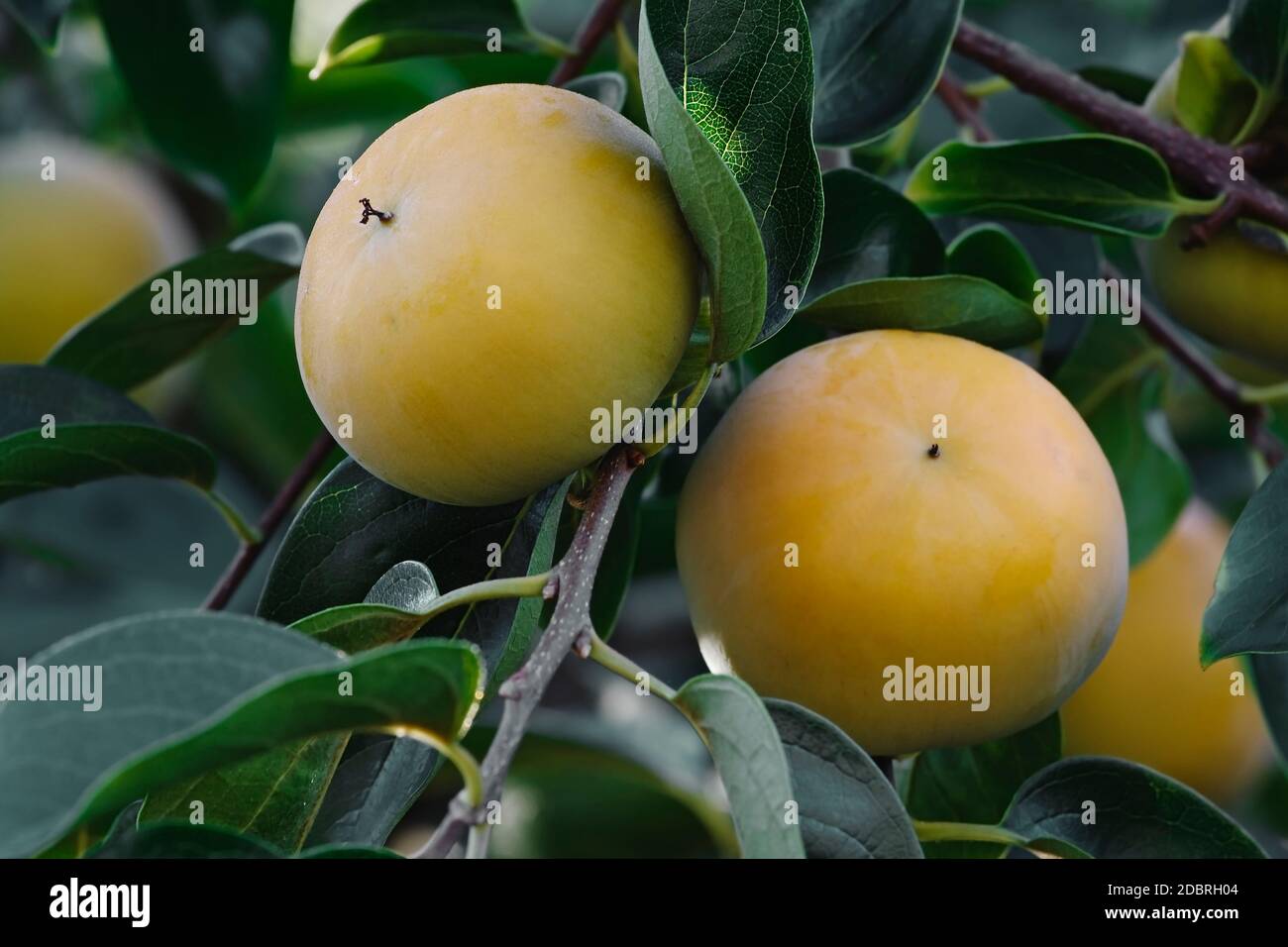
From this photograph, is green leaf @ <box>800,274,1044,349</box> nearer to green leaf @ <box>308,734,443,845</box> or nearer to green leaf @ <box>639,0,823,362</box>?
green leaf @ <box>639,0,823,362</box>

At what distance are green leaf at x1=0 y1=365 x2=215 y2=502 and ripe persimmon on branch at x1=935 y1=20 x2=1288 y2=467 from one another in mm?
728


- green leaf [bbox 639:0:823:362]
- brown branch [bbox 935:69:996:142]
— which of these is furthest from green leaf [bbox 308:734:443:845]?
brown branch [bbox 935:69:996:142]

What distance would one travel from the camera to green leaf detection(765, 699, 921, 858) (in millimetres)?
750

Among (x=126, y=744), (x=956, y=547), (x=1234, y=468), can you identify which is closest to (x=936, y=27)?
(x=956, y=547)

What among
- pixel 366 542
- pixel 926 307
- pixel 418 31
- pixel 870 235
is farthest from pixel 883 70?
pixel 366 542

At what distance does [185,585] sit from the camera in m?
1.70

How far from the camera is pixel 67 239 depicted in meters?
1.70

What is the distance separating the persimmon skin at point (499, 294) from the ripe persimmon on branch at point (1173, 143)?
0.51 metres

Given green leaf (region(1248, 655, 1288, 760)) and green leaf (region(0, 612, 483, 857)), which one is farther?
green leaf (region(1248, 655, 1288, 760))

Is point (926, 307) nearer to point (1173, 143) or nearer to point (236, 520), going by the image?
point (1173, 143)

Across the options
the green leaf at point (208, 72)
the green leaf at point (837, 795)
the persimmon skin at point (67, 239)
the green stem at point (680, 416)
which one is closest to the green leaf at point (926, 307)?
the green stem at point (680, 416)

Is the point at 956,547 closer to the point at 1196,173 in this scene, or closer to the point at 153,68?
the point at 1196,173

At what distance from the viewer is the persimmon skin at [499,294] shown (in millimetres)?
691

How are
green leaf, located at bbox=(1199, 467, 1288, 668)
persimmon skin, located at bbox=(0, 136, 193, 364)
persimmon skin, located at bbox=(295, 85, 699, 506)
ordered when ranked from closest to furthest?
persimmon skin, located at bbox=(295, 85, 699, 506) < green leaf, located at bbox=(1199, 467, 1288, 668) < persimmon skin, located at bbox=(0, 136, 193, 364)
